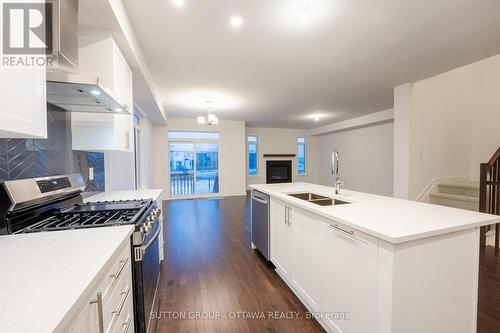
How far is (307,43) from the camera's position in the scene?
2490mm

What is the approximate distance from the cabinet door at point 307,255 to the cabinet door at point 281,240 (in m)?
0.11

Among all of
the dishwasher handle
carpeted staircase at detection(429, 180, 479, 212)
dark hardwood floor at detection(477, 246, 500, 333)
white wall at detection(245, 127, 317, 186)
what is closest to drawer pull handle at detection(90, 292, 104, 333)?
the dishwasher handle

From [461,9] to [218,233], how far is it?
3960mm

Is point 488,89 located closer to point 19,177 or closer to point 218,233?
point 218,233

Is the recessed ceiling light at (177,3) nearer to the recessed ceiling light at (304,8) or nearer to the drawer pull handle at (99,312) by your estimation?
the recessed ceiling light at (304,8)

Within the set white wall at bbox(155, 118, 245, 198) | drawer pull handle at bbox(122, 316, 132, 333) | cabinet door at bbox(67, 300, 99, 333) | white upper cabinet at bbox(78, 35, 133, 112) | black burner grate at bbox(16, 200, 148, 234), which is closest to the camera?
cabinet door at bbox(67, 300, 99, 333)

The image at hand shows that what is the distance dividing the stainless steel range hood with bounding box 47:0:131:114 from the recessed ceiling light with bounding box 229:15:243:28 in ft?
3.96

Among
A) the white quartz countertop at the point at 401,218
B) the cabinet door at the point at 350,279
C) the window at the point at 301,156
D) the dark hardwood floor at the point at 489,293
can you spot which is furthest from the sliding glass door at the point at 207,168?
the dark hardwood floor at the point at 489,293

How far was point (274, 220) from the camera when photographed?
2406mm

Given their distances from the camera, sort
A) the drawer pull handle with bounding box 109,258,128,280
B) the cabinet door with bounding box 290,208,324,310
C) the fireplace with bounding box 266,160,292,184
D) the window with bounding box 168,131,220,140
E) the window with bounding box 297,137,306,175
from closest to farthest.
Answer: the drawer pull handle with bounding box 109,258,128,280 < the cabinet door with bounding box 290,208,324,310 < the window with bounding box 168,131,220,140 < the fireplace with bounding box 266,160,292,184 < the window with bounding box 297,137,306,175

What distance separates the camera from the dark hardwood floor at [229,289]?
166 cm

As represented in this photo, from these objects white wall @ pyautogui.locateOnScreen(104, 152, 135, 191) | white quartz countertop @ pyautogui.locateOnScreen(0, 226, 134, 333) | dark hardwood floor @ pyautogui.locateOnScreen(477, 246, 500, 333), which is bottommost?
dark hardwood floor @ pyautogui.locateOnScreen(477, 246, 500, 333)

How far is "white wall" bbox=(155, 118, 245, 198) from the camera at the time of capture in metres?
6.81

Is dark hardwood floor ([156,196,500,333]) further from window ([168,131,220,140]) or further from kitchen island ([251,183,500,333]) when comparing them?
window ([168,131,220,140])
